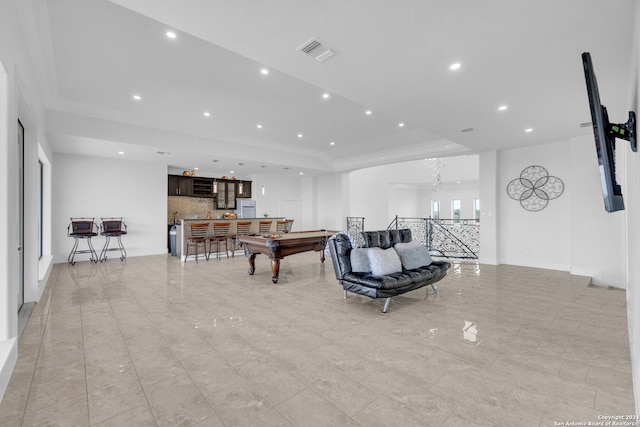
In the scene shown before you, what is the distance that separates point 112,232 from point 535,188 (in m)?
10.1

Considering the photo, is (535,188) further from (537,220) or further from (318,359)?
(318,359)

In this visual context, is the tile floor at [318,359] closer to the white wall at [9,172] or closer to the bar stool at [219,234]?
the white wall at [9,172]

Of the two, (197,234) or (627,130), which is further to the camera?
(197,234)

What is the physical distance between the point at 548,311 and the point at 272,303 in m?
3.53

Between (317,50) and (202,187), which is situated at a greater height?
(317,50)

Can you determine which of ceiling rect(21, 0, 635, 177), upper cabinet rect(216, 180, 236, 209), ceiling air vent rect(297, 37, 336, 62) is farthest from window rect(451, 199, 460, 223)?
ceiling air vent rect(297, 37, 336, 62)

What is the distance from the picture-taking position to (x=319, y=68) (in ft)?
10.6

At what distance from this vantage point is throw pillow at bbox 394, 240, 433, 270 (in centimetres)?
410

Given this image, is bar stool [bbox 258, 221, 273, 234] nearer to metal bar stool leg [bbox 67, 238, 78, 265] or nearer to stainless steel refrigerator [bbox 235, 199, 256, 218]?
stainless steel refrigerator [bbox 235, 199, 256, 218]

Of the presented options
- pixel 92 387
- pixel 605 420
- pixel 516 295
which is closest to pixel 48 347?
pixel 92 387

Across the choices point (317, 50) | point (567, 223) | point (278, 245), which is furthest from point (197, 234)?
point (567, 223)

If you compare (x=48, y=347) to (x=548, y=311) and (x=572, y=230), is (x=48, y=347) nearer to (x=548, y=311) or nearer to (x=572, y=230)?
(x=548, y=311)

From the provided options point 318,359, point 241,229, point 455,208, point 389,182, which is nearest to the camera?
point 318,359

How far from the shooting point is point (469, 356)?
98.0 inches
